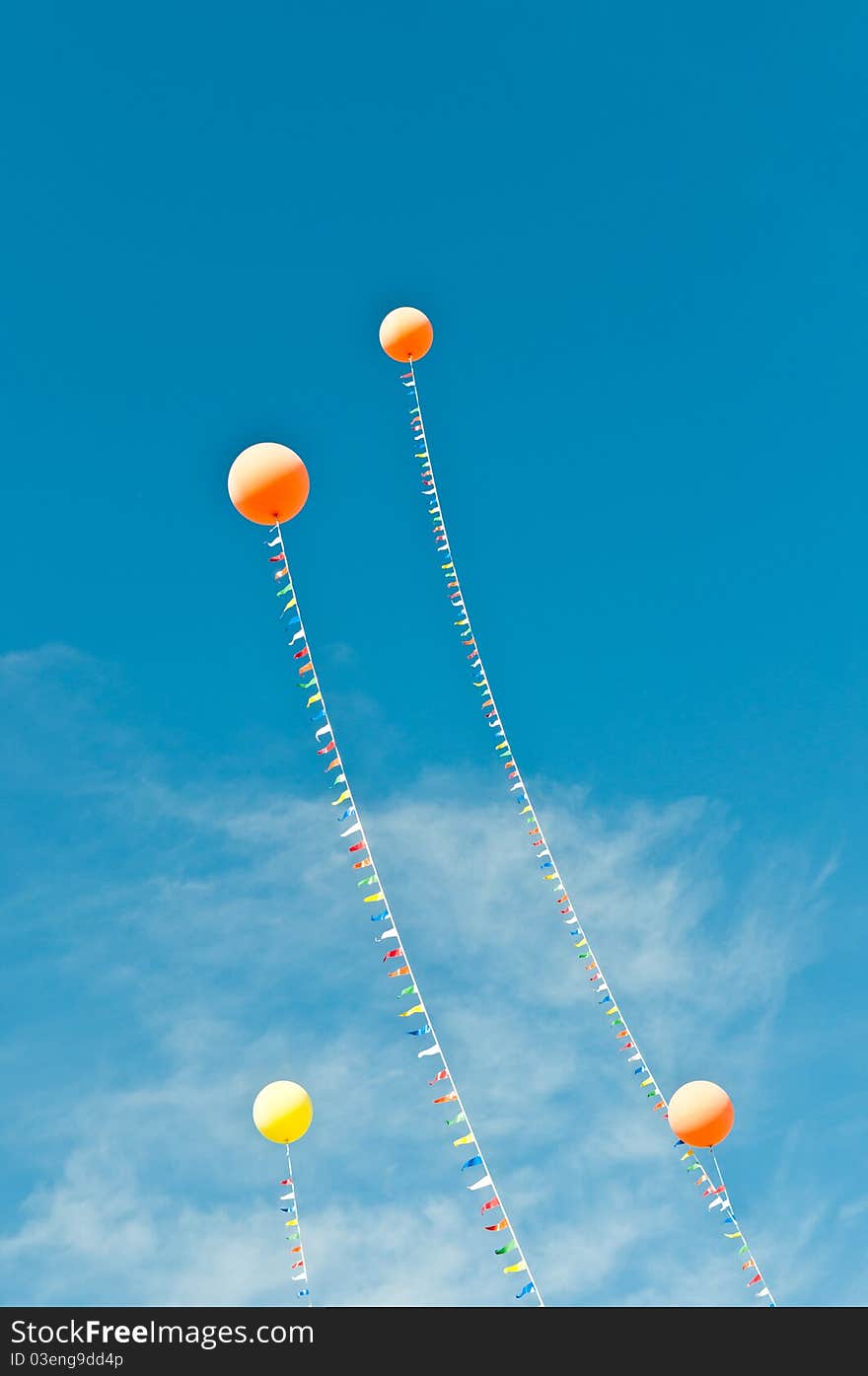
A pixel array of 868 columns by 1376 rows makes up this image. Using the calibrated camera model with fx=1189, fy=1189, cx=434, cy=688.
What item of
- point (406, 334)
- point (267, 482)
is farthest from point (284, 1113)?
point (406, 334)

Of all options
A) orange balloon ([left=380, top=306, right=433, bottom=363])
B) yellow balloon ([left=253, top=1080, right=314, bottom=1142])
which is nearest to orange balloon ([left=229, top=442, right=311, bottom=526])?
orange balloon ([left=380, top=306, right=433, bottom=363])

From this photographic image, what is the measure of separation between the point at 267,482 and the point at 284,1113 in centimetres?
672

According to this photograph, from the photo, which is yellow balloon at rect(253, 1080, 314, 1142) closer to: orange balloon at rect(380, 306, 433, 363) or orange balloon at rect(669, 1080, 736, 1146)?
orange balloon at rect(669, 1080, 736, 1146)

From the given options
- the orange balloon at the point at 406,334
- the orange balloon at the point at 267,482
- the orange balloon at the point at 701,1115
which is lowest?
the orange balloon at the point at 701,1115

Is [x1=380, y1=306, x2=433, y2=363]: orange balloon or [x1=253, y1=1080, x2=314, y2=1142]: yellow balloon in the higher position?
[x1=380, y1=306, x2=433, y2=363]: orange balloon

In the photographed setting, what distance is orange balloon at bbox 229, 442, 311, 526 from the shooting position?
451 inches

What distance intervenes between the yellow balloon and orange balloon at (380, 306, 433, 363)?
8530 millimetres

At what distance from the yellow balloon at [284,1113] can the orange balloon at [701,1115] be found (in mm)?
4085

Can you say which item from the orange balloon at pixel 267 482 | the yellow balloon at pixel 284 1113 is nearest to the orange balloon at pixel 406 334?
the orange balloon at pixel 267 482

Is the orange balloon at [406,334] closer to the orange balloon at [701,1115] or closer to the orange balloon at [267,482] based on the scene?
the orange balloon at [267,482]

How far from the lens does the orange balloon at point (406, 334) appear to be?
13953 mm
